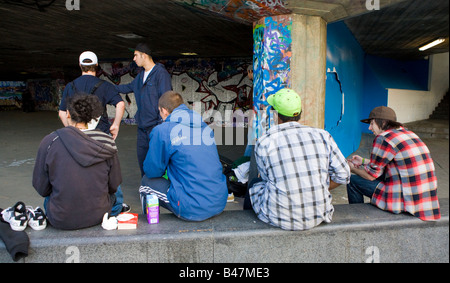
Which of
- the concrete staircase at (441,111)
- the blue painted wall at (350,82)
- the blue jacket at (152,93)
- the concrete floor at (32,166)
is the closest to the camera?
the blue jacket at (152,93)

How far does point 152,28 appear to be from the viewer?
889 cm

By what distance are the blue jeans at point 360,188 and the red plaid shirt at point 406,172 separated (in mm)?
251

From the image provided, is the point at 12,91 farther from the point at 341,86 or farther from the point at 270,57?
the point at 270,57

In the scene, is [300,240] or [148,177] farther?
[148,177]

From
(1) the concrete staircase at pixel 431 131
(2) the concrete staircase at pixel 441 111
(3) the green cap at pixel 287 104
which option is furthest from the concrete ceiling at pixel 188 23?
(2) the concrete staircase at pixel 441 111

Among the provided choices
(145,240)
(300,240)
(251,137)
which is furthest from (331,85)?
(145,240)

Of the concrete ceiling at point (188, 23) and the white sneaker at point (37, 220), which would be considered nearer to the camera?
the white sneaker at point (37, 220)

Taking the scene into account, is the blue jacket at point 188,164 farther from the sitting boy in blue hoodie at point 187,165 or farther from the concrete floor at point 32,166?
the concrete floor at point 32,166

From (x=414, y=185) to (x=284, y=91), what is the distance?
141cm

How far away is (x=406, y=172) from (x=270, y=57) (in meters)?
2.54

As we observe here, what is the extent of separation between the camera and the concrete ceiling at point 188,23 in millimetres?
4738

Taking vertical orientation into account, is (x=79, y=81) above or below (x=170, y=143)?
above
